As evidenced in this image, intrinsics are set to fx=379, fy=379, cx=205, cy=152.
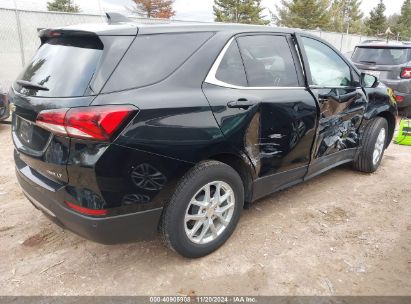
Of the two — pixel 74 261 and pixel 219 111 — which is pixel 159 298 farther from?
pixel 219 111

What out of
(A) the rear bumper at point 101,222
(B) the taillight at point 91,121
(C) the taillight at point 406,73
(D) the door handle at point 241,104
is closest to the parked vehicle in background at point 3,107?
(A) the rear bumper at point 101,222

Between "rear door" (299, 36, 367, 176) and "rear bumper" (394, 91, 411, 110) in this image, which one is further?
"rear bumper" (394, 91, 411, 110)

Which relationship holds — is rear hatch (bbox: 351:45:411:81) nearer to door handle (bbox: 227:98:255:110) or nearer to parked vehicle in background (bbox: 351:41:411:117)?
parked vehicle in background (bbox: 351:41:411:117)

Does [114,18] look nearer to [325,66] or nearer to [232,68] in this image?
[232,68]

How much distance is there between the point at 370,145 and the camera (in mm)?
4543

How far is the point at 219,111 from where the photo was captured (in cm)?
266

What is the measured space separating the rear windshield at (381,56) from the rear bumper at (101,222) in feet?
24.4

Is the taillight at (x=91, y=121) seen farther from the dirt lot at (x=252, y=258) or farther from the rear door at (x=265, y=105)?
the dirt lot at (x=252, y=258)

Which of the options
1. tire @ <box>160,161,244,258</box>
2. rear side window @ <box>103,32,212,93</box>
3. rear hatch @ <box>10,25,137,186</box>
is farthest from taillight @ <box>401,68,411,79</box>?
rear hatch @ <box>10,25,137,186</box>

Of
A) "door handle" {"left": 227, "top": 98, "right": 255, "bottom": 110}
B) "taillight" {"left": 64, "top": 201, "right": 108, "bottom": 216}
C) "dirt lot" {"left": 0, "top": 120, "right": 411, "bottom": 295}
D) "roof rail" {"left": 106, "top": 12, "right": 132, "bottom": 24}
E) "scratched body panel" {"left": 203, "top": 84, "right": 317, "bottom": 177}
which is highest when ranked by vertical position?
"roof rail" {"left": 106, "top": 12, "right": 132, "bottom": 24}

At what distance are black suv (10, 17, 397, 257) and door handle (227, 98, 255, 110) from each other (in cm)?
1

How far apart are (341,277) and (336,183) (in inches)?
74.9

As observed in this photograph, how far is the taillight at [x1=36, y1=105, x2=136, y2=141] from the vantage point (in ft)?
7.07

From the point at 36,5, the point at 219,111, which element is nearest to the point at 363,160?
the point at 219,111
